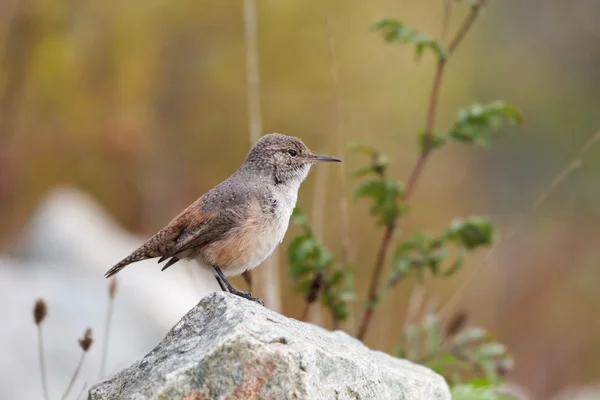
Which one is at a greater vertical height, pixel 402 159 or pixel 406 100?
pixel 406 100

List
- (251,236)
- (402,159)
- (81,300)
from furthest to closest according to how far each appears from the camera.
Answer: (402,159), (81,300), (251,236)

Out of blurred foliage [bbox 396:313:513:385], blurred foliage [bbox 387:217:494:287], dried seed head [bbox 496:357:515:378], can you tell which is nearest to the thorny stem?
blurred foliage [bbox 387:217:494:287]

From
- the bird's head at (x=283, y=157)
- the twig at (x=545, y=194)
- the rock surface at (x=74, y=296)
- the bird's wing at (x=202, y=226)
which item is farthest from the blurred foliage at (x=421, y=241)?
the rock surface at (x=74, y=296)

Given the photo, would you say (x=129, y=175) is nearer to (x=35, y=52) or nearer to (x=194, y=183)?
(x=194, y=183)

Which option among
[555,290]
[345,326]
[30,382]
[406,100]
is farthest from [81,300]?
[555,290]

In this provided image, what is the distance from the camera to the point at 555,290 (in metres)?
10.3

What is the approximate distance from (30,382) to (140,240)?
301 cm

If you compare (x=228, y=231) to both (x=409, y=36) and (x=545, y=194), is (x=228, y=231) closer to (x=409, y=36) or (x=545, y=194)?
(x=409, y=36)

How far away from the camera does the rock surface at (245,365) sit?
8.64ft

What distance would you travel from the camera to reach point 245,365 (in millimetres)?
2660

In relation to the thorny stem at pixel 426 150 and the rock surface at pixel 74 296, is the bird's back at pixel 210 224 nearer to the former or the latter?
the thorny stem at pixel 426 150

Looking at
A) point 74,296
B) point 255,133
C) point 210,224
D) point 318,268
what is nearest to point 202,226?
point 210,224

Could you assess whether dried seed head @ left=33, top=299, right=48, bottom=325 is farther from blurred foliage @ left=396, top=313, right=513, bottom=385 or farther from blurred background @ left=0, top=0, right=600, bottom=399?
blurred background @ left=0, top=0, right=600, bottom=399

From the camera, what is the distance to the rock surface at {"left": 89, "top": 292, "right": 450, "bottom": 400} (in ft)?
8.64
